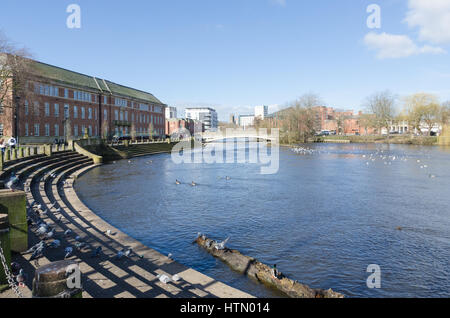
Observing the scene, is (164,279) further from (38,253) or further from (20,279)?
(38,253)

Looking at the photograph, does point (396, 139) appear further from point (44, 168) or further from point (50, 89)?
point (44, 168)

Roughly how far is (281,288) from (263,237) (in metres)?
4.54

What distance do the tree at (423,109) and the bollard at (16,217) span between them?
10575cm

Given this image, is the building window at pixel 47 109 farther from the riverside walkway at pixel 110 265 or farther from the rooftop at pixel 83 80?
the riverside walkway at pixel 110 265

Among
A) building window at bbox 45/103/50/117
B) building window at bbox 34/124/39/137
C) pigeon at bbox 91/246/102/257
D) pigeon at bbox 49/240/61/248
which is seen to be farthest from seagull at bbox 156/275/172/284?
building window at bbox 45/103/50/117

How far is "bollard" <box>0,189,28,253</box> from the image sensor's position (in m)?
8.31

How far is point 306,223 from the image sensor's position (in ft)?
49.6

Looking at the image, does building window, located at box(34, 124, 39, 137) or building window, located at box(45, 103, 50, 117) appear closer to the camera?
building window, located at box(34, 124, 39, 137)

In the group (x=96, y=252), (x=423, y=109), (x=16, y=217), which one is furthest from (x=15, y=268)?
(x=423, y=109)

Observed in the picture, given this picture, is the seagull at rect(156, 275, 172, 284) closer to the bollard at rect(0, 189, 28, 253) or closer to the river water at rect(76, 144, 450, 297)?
the river water at rect(76, 144, 450, 297)

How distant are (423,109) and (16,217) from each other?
106264 mm

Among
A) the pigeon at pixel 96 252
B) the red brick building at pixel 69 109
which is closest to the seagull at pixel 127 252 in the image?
the pigeon at pixel 96 252

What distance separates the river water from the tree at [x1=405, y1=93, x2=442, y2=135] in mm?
76207

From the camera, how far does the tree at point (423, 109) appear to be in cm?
9238
